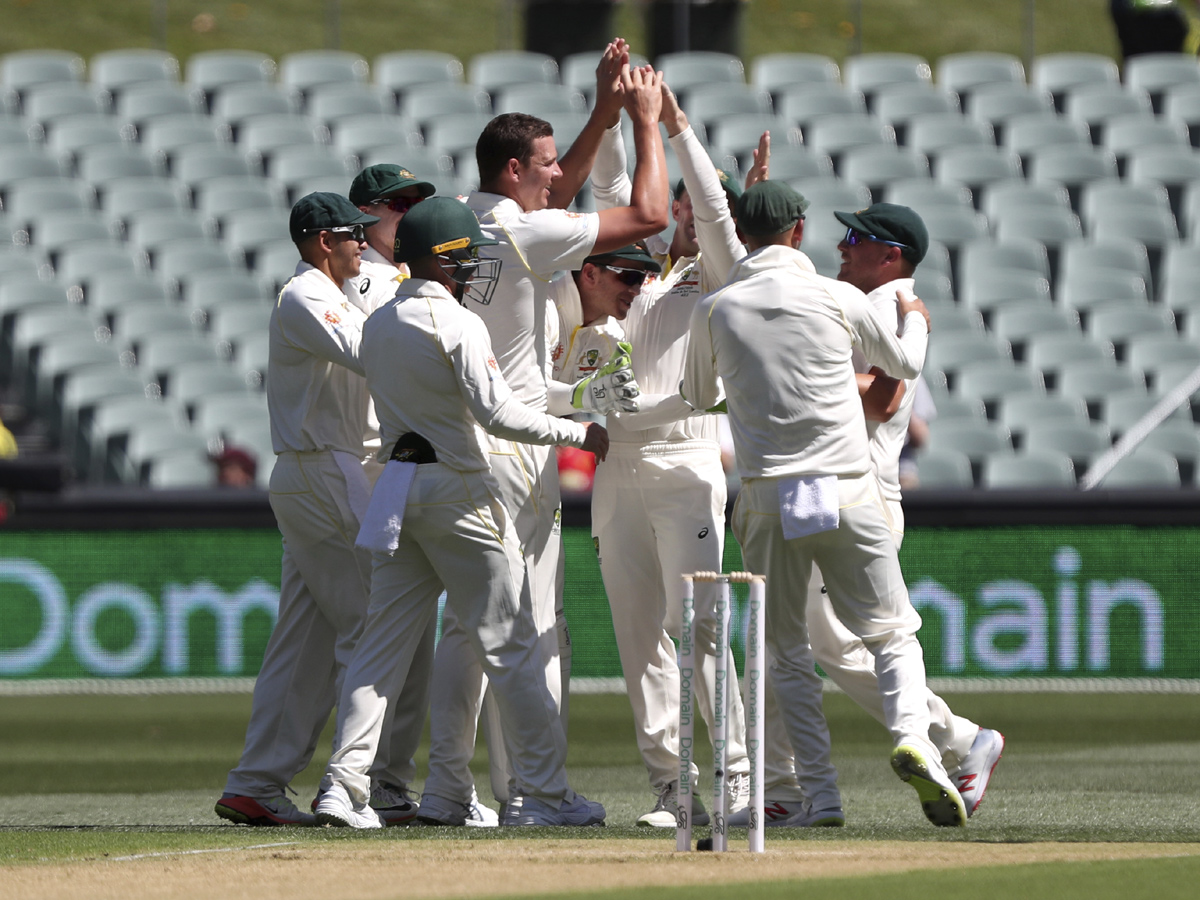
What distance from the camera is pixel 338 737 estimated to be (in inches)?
244

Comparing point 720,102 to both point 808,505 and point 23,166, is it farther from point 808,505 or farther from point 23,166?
point 808,505

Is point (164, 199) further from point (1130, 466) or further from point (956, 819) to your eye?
point (956, 819)

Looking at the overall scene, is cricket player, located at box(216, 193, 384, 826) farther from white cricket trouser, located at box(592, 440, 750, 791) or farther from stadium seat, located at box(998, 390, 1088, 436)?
stadium seat, located at box(998, 390, 1088, 436)

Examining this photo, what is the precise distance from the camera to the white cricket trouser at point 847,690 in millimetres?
6504

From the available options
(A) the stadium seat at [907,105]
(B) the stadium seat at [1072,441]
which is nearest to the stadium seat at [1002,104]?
(A) the stadium seat at [907,105]

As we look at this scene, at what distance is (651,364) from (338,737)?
1.90 metres

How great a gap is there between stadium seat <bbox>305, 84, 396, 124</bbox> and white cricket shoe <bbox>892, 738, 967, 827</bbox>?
14745 mm

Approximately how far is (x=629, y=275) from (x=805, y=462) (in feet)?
4.25

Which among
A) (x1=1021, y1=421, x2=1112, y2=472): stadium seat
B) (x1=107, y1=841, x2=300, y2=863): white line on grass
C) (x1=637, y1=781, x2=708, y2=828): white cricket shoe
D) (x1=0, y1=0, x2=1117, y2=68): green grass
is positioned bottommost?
(x1=637, y1=781, x2=708, y2=828): white cricket shoe

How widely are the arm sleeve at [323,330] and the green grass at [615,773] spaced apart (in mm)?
1715

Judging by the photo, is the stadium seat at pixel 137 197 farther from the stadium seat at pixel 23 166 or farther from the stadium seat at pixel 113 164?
the stadium seat at pixel 23 166

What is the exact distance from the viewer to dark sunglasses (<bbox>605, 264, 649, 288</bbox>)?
6855 millimetres

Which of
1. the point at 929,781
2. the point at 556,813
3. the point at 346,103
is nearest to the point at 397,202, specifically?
the point at 556,813

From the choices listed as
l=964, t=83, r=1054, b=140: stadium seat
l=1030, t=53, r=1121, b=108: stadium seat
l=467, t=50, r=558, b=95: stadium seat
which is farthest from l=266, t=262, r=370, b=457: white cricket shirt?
l=1030, t=53, r=1121, b=108: stadium seat
